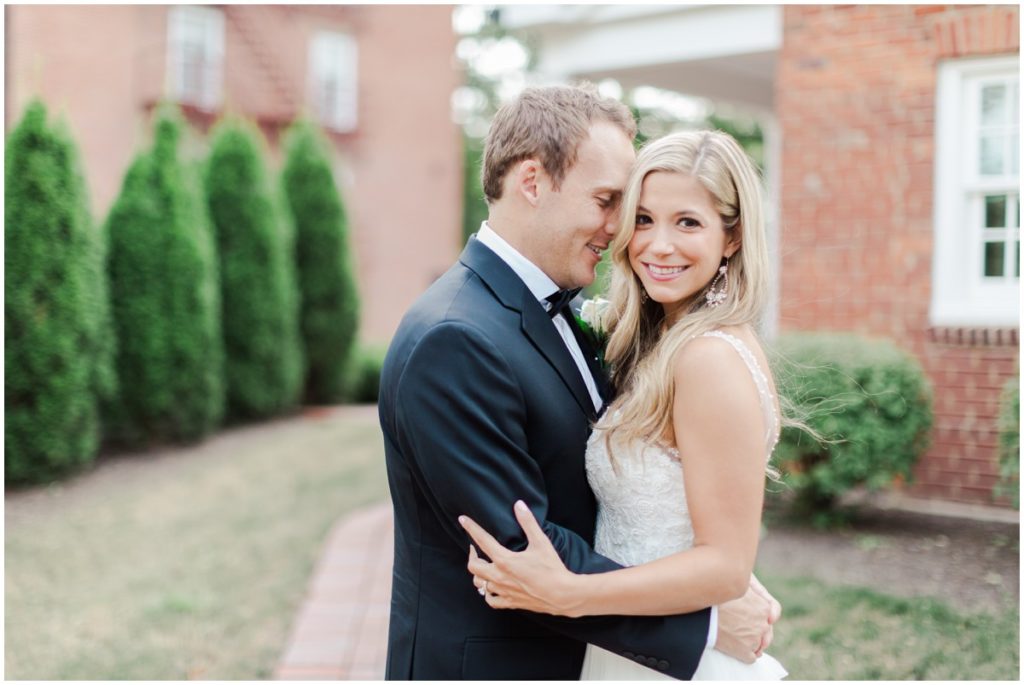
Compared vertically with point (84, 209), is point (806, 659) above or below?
below

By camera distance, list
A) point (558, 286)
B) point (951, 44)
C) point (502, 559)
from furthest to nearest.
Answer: point (951, 44) < point (558, 286) < point (502, 559)

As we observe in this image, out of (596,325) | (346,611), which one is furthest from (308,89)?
(596,325)

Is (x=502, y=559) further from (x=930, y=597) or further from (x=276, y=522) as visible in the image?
(x=276, y=522)

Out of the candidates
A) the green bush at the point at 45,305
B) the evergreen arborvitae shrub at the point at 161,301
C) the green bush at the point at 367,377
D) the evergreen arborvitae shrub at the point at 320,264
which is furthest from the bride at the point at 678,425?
the green bush at the point at 367,377

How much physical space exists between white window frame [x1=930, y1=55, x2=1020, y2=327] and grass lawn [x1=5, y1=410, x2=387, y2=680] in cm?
478

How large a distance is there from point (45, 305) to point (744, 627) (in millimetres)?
7787

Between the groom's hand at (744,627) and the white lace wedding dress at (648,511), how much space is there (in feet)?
0.12

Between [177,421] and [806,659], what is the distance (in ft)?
24.2

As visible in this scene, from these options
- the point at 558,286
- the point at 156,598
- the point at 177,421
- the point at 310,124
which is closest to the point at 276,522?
the point at 156,598

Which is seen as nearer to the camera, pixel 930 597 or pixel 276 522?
pixel 930 597

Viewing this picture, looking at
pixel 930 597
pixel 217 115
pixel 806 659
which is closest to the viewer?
pixel 806 659

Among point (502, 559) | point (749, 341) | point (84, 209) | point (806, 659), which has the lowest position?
point (806, 659)

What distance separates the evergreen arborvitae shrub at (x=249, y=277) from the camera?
11570mm

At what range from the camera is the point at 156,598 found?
607 centimetres
